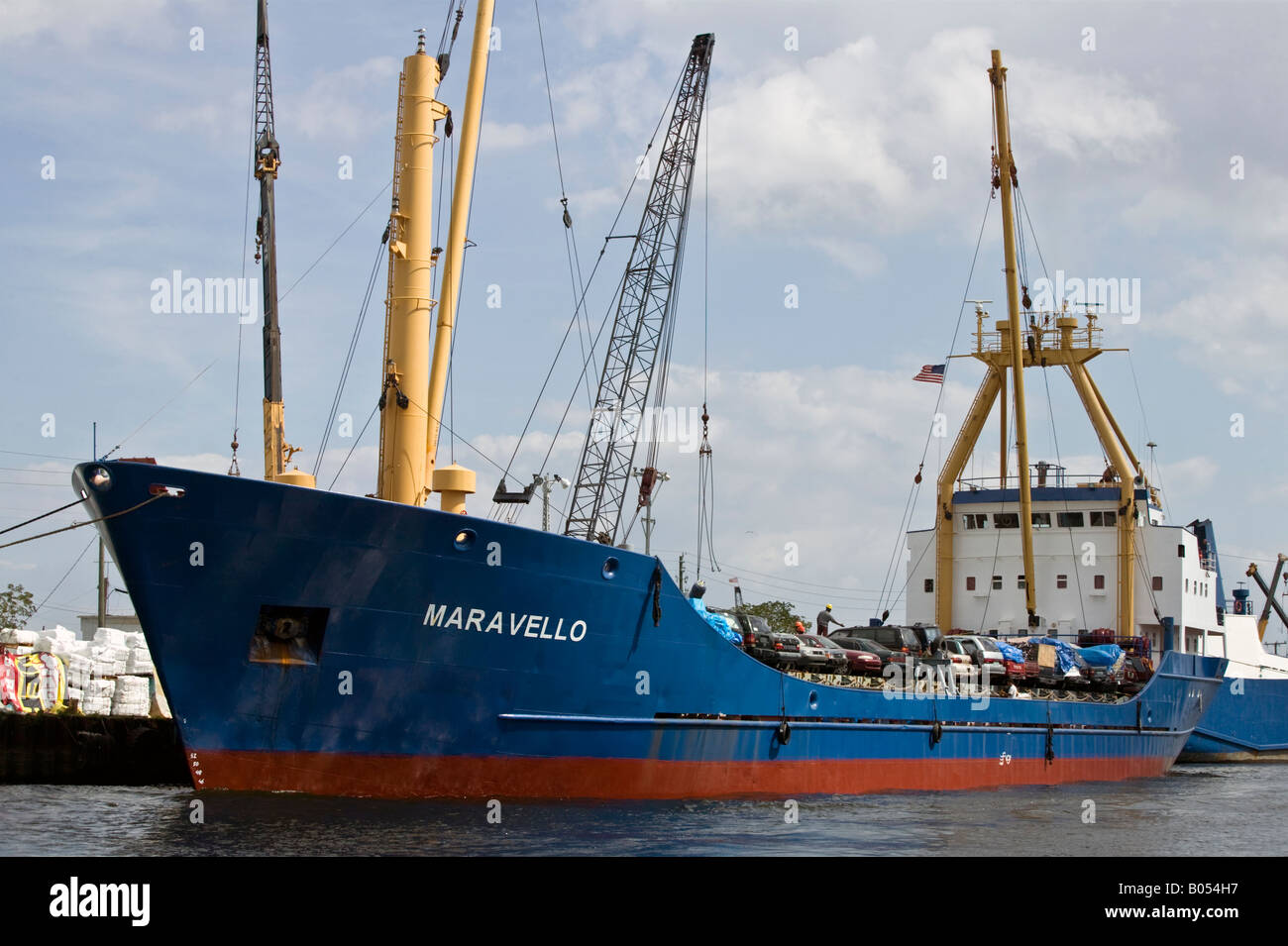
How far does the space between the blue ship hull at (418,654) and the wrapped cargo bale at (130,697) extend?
8.26 metres

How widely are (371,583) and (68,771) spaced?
30.9ft

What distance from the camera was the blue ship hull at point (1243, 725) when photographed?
42375 millimetres

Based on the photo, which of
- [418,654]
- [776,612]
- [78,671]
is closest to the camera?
[418,654]

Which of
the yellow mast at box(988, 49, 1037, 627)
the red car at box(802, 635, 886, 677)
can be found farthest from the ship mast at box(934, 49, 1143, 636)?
the red car at box(802, 635, 886, 677)

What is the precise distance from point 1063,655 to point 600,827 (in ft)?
60.3

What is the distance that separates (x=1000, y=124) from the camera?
38.5m

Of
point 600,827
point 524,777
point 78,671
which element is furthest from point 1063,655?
point 78,671

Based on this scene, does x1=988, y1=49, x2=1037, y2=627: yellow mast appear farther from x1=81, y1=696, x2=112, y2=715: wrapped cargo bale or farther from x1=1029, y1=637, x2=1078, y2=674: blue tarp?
x1=81, y1=696, x2=112, y2=715: wrapped cargo bale

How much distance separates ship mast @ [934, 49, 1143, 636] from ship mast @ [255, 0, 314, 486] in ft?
61.2

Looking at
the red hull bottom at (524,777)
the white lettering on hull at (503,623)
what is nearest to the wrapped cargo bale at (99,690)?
the red hull bottom at (524,777)

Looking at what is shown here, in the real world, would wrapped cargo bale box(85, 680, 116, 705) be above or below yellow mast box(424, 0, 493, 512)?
below

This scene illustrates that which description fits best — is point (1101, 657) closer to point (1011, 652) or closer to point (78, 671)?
point (1011, 652)

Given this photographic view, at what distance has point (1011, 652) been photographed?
3122cm

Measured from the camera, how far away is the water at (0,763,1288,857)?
50.3 feet
